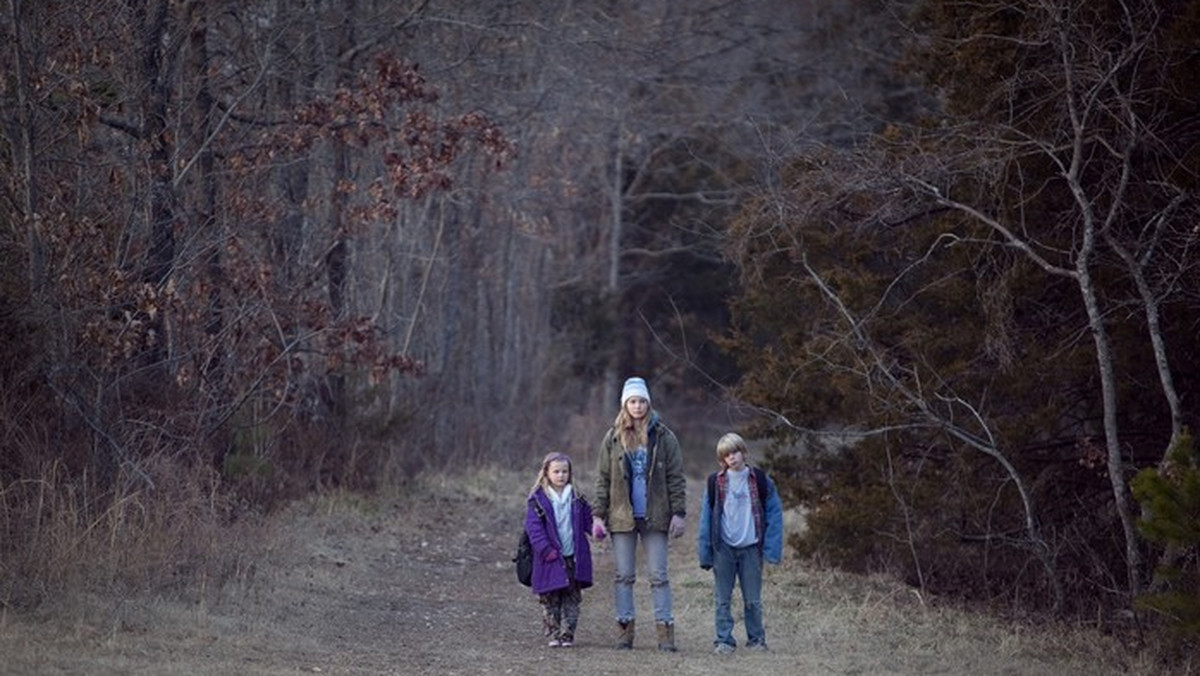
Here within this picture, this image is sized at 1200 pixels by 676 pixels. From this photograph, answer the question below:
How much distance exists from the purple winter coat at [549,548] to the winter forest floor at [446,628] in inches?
21.0

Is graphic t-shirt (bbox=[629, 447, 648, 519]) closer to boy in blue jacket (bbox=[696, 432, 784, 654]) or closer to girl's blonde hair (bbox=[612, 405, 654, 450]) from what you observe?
girl's blonde hair (bbox=[612, 405, 654, 450])

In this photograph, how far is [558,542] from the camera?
488 inches

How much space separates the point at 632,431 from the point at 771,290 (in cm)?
591

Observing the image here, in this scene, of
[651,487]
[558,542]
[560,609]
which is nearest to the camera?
[651,487]

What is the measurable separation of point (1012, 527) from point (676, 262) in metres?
26.3

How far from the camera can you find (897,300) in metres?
17.0

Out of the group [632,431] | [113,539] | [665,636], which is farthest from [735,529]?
[113,539]

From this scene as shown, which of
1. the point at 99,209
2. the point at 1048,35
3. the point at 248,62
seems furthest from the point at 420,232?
the point at 1048,35

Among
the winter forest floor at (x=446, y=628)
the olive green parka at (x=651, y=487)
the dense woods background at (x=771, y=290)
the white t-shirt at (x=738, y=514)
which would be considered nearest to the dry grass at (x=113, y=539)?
the dense woods background at (x=771, y=290)

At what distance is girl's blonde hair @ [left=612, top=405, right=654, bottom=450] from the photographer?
1230cm

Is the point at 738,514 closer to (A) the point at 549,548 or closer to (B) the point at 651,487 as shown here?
(B) the point at 651,487

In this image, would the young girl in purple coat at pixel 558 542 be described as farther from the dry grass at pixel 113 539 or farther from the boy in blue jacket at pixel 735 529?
the dry grass at pixel 113 539

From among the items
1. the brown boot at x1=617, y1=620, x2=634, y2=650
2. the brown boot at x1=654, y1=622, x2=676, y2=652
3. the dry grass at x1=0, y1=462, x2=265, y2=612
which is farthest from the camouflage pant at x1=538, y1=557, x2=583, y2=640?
the dry grass at x1=0, y1=462, x2=265, y2=612

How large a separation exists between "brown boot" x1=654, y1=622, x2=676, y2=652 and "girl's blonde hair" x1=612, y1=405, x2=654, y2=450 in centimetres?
136
